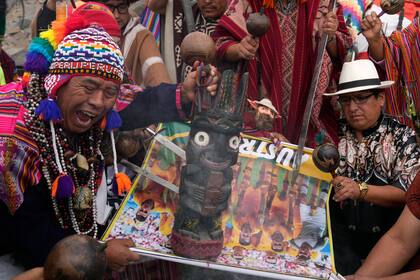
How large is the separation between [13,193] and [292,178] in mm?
1364

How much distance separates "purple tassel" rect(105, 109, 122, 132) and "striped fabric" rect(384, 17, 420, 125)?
1931 millimetres

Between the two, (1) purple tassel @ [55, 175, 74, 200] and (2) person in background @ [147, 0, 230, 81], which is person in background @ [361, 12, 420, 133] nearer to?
(2) person in background @ [147, 0, 230, 81]

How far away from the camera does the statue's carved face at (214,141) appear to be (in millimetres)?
2490

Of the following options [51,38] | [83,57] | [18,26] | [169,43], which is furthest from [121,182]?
[18,26]

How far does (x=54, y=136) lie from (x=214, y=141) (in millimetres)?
698

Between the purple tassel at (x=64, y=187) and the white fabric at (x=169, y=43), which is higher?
the white fabric at (x=169, y=43)

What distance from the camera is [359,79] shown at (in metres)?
3.31

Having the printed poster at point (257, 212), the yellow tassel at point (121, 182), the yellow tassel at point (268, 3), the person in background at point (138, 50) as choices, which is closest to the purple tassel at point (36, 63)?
the yellow tassel at point (121, 182)

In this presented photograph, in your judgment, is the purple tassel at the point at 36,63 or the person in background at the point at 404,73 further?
the person in background at the point at 404,73

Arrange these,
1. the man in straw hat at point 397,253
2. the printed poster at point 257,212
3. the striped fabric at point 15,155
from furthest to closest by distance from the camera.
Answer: the man in straw hat at point 397,253
the printed poster at point 257,212
the striped fabric at point 15,155

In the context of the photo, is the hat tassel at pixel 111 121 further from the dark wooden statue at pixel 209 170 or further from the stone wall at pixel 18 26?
the stone wall at pixel 18 26

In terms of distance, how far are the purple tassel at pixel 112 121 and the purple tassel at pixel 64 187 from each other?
337 mm

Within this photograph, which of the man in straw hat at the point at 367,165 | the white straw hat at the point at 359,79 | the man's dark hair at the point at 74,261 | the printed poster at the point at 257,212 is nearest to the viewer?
the man's dark hair at the point at 74,261

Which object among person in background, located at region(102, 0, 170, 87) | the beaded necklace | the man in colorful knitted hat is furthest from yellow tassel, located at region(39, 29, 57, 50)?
person in background, located at region(102, 0, 170, 87)
